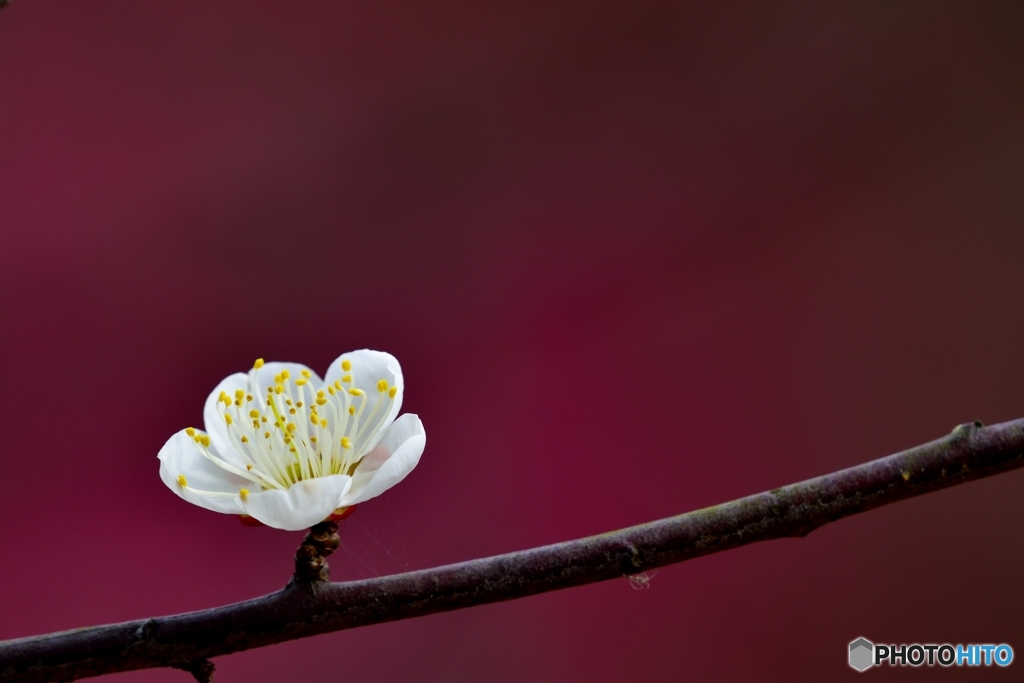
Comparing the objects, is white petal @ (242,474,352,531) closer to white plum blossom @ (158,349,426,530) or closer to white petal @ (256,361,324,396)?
white plum blossom @ (158,349,426,530)

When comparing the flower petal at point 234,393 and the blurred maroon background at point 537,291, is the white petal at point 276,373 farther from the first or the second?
the blurred maroon background at point 537,291

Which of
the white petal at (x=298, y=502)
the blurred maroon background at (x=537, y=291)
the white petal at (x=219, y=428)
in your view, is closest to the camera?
the white petal at (x=298, y=502)

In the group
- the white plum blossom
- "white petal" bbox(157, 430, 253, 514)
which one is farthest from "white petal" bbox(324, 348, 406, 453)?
"white petal" bbox(157, 430, 253, 514)

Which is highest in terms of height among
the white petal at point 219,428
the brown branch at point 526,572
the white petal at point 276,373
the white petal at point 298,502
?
the white petal at point 276,373

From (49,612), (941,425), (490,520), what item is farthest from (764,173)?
(49,612)

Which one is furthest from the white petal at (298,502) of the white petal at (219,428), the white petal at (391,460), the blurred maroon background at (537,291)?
the blurred maroon background at (537,291)
